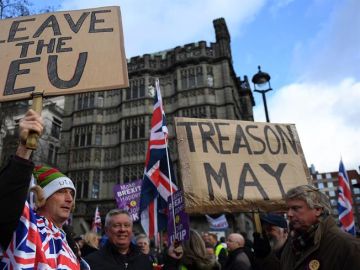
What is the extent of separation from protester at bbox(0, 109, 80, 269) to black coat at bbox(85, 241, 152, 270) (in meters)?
1.37

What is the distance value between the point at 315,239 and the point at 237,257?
6.02ft

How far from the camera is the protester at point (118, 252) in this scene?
330 centimetres

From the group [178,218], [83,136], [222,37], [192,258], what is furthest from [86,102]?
[192,258]

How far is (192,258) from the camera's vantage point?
3.86 metres

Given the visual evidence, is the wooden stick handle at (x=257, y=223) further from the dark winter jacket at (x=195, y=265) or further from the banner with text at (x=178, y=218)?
the banner with text at (x=178, y=218)

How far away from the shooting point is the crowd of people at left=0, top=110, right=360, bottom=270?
146 cm

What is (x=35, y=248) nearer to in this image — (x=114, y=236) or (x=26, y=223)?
(x=26, y=223)

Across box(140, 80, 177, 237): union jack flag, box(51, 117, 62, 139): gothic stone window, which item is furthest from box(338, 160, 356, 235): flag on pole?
box(51, 117, 62, 139): gothic stone window

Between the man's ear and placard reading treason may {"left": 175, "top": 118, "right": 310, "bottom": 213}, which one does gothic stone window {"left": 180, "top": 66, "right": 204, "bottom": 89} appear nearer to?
placard reading treason may {"left": 175, "top": 118, "right": 310, "bottom": 213}

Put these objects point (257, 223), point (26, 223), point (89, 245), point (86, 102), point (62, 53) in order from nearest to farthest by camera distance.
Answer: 1. point (26, 223)
2. point (62, 53)
3. point (257, 223)
4. point (89, 245)
5. point (86, 102)

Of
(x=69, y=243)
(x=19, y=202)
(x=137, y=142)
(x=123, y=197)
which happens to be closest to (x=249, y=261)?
(x=69, y=243)

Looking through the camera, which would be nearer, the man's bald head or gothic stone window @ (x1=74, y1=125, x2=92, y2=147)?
the man's bald head

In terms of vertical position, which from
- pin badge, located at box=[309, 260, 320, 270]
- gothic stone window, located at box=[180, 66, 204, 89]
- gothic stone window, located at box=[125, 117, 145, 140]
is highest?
gothic stone window, located at box=[180, 66, 204, 89]

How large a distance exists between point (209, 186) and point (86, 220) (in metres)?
25.5
